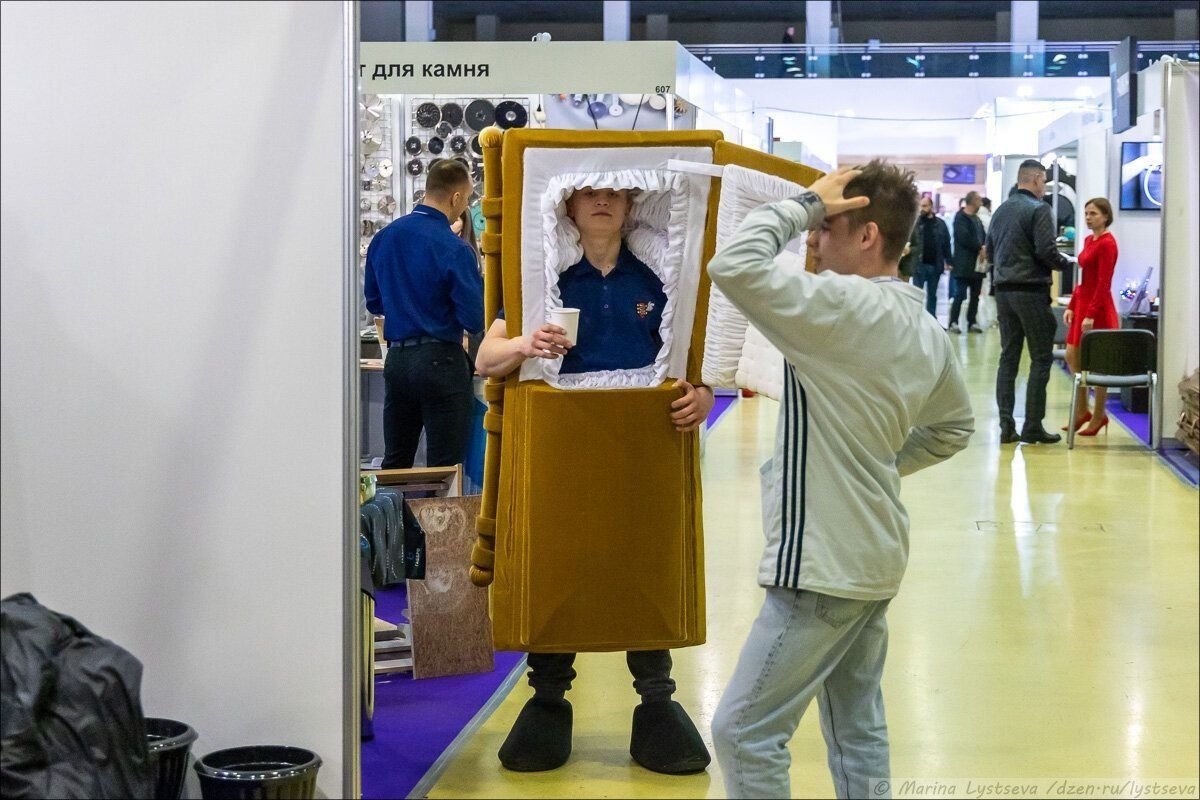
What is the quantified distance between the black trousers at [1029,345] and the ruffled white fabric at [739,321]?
5.39 m

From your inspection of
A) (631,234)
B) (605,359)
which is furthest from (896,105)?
(605,359)

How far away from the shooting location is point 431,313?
15.9 ft

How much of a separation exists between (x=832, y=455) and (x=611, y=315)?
1.04 m

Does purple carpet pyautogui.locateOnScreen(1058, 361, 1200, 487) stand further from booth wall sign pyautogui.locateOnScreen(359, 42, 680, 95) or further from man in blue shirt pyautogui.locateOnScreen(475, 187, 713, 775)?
man in blue shirt pyautogui.locateOnScreen(475, 187, 713, 775)

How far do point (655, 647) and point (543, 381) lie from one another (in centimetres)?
65

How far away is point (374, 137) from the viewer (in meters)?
7.01

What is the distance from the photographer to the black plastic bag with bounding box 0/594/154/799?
2.26 m

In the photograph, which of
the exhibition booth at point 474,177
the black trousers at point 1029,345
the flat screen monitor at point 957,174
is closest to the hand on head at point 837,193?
the exhibition booth at point 474,177

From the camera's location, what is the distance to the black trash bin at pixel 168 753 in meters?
2.55

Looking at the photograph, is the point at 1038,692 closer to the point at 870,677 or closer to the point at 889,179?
the point at 870,677

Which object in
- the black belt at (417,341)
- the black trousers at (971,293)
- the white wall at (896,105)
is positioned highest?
the white wall at (896,105)

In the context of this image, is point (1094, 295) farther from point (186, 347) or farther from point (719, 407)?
point (186, 347)

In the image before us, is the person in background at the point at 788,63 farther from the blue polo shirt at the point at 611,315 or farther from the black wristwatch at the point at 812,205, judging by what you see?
the black wristwatch at the point at 812,205

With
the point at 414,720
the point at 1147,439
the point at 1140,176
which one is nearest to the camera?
the point at 414,720
